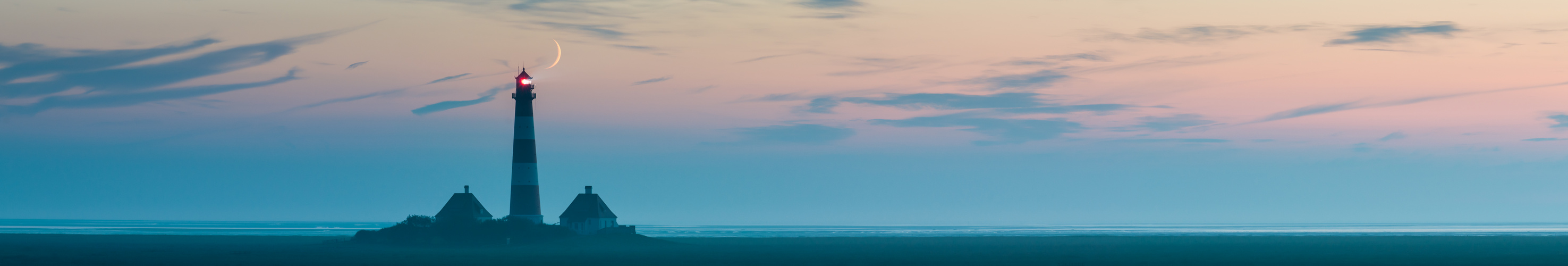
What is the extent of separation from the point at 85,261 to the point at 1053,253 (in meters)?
43.0

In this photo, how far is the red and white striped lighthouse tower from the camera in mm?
66688

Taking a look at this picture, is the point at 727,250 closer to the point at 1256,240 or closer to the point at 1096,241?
the point at 1096,241

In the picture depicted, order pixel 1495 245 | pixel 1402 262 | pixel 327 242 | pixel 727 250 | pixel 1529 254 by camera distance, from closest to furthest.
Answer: pixel 1402 262, pixel 1529 254, pixel 727 250, pixel 327 242, pixel 1495 245

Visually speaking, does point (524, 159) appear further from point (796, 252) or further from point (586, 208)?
point (796, 252)

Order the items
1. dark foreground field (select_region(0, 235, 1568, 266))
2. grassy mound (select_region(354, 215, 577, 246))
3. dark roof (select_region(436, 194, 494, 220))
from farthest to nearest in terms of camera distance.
A: dark roof (select_region(436, 194, 494, 220))
grassy mound (select_region(354, 215, 577, 246))
dark foreground field (select_region(0, 235, 1568, 266))

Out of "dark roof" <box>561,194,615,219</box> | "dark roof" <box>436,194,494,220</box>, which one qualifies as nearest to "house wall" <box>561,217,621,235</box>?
"dark roof" <box>561,194,615,219</box>

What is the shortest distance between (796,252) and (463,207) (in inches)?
842

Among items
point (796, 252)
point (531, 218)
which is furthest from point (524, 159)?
point (796, 252)

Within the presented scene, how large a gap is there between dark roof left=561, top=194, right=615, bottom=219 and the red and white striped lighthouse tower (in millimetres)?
4201

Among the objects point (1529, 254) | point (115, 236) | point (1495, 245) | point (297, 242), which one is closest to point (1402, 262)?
point (1529, 254)

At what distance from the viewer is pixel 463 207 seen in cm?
6962

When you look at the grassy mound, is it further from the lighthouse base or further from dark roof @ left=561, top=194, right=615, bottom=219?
dark roof @ left=561, top=194, right=615, bottom=219

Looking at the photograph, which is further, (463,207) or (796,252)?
(463,207)

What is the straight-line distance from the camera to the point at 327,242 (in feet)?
231
